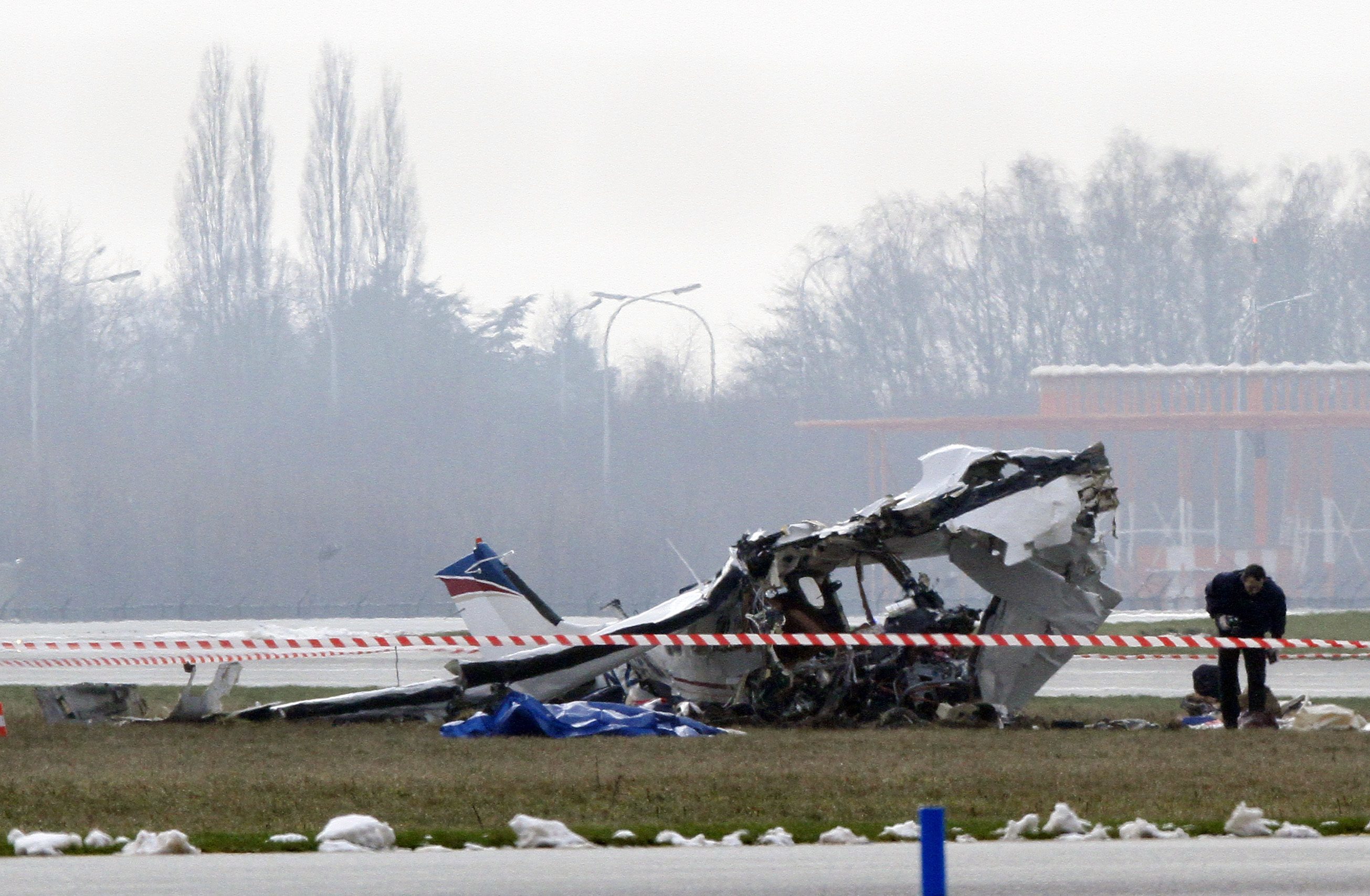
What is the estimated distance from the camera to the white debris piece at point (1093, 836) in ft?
34.9

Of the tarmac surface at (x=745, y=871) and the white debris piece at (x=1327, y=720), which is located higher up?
the tarmac surface at (x=745, y=871)

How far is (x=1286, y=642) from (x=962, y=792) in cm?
616

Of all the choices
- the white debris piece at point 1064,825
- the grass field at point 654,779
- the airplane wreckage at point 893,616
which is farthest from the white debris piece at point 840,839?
the airplane wreckage at point 893,616

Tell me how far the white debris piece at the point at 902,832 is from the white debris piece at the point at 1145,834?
3.48 ft

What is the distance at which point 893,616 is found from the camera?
18.1m

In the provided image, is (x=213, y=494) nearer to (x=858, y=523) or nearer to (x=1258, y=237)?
(x=1258, y=237)

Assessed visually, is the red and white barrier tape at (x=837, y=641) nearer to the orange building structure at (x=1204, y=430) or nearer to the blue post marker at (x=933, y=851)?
the blue post marker at (x=933, y=851)

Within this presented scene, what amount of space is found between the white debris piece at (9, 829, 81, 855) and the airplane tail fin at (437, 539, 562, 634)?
335 inches

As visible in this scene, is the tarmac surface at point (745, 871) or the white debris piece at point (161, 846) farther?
the white debris piece at point (161, 846)

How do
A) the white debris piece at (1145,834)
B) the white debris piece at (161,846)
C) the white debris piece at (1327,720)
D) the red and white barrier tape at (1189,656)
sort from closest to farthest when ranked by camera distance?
the white debris piece at (161,846)
the white debris piece at (1145,834)
the white debris piece at (1327,720)
the red and white barrier tape at (1189,656)

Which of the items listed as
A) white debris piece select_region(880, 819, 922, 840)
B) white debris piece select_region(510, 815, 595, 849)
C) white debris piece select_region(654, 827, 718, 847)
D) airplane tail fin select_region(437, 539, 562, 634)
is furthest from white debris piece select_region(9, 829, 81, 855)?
airplane tail fin select_region(437, 539, 562, 634)

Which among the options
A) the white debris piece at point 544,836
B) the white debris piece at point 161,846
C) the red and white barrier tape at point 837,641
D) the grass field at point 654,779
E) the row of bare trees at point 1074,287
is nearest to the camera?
the white debris piece at point 161,846

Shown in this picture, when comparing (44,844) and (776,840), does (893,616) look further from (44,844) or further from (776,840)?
(44,844)

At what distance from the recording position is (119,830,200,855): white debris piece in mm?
10242
